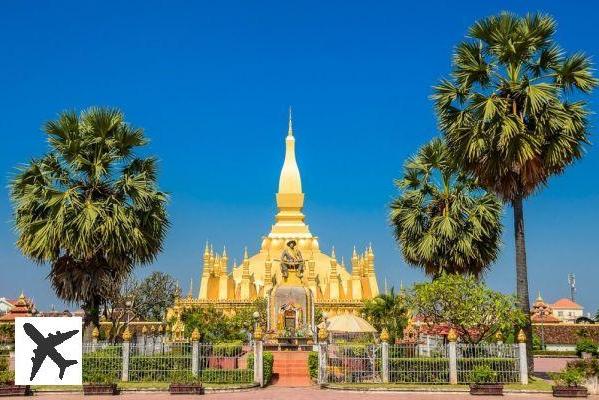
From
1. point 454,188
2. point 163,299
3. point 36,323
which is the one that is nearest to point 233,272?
point 163,299

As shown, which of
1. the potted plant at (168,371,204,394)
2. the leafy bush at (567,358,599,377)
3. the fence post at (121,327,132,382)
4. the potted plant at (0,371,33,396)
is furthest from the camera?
the fence post at (121,327,132,382)

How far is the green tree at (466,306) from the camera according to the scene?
84.6ft

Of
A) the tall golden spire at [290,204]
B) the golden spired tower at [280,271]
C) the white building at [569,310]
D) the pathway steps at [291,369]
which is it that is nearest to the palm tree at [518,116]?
the pathway steps at [291,369]

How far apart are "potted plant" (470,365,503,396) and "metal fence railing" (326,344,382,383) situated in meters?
3.40

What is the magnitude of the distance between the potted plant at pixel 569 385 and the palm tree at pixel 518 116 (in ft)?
9.67

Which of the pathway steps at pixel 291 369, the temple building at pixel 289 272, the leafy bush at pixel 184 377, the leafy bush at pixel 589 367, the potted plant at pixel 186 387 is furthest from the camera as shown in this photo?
the temple building at pixel 289 272

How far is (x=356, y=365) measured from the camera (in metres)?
26.3

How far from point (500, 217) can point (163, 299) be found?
32207 mm

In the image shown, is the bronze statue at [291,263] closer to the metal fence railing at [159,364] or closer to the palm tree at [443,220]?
the palm tree at [443,220]

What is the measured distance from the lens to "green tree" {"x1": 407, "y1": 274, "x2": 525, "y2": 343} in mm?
25797

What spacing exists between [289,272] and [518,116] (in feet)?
66.3

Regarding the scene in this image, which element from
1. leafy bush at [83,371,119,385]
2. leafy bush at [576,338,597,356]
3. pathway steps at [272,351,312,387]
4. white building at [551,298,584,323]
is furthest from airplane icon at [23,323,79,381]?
white building at [551,298,584,323]

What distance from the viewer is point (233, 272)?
61.4 metres

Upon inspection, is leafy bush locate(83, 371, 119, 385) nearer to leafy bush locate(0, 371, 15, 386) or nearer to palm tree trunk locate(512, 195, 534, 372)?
leafy bush locate(0, 371, 15, 386)
